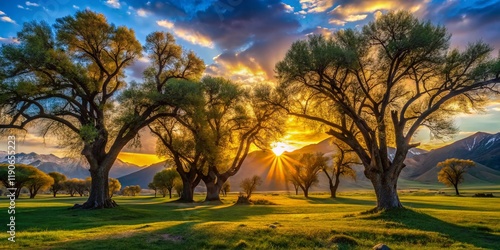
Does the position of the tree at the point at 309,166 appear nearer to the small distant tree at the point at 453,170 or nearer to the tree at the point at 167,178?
the tree at the point at 167,178

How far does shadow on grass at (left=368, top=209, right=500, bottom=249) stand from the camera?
1731cm

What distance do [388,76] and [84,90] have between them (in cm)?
3292

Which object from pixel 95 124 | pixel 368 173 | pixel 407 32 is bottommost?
pixel 368 173

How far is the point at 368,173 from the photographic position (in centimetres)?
2905

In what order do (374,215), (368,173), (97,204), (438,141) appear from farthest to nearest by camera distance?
(97,204) → (438,141) → (368,173) → (374,215)

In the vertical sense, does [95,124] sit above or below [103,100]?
below

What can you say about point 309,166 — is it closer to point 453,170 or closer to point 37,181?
point 453,170

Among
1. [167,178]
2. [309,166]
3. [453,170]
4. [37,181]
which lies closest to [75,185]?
[37,181]

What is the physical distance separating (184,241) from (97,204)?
23.4 metres

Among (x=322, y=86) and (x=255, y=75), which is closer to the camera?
(x=322, y=86)

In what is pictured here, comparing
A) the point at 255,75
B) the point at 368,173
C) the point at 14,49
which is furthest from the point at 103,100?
the point at 368,173

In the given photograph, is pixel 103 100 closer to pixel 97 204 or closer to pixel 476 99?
pixel 97 204

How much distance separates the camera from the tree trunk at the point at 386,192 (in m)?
27.1

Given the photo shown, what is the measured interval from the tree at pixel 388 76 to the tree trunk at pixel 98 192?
891 inches
